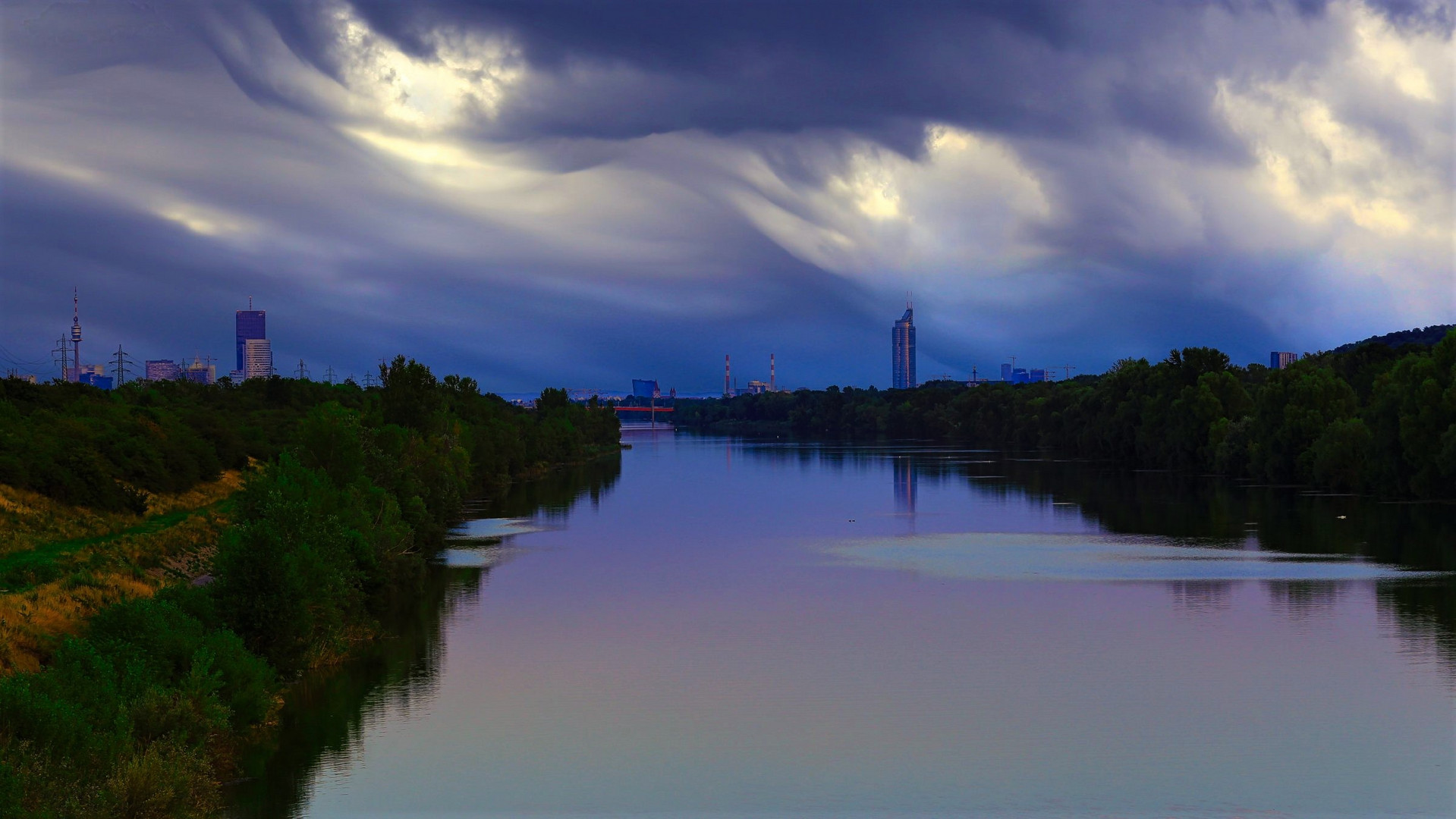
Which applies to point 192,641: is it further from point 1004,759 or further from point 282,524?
point 1004,759

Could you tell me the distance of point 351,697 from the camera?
36000 mm

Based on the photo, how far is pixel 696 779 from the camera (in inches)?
1152

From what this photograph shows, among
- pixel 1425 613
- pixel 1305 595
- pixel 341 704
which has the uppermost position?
pixel 1305 595

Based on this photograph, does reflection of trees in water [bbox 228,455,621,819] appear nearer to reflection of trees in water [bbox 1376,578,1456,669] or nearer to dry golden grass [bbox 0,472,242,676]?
dry golden grass [bbox 0,472,242,676]

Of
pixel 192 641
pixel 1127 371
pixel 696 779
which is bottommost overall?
pixel 696 779

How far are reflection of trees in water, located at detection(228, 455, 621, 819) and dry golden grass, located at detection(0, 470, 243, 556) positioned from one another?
11.1 metres

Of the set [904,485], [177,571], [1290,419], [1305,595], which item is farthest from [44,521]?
[1290,419]

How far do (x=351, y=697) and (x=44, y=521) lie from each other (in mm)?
18093

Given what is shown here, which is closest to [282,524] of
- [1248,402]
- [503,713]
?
[503,713]

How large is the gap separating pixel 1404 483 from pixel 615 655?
67237mm

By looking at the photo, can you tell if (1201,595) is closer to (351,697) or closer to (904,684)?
(904,684)

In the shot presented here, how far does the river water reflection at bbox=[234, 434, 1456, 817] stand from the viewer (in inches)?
1117

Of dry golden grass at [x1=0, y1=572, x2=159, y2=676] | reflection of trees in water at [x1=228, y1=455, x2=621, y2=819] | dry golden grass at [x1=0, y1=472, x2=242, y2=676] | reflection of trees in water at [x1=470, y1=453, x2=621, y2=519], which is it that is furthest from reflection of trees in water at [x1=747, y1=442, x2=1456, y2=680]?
dry golden grass at [x1=0, y1=572, x2=159, y2=676]

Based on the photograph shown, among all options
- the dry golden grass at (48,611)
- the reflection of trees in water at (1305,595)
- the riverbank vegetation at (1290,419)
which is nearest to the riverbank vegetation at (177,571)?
the dry golden grass at (48,611)
